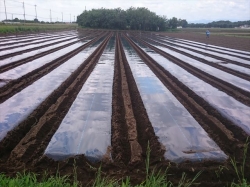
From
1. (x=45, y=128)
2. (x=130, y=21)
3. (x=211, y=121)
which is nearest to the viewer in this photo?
(x=45, y=128)

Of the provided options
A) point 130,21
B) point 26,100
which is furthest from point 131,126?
point 130,21

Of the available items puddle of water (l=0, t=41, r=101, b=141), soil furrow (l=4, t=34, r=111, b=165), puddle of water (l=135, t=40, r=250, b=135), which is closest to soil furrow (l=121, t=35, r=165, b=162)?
soil furrow (l=4, t=34, r=111, b=165)

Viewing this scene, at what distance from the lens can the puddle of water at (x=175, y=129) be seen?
4.68m

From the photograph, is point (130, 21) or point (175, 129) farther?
point (130, 21)

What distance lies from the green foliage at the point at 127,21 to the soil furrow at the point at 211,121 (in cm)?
5574

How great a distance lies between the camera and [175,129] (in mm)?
5688

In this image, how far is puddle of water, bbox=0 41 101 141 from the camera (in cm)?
574

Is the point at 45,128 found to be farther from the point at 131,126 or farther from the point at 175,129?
the point at 175,129

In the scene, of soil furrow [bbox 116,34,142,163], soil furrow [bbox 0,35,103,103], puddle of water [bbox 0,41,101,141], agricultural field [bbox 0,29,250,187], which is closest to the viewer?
agricultural field [bbox 0,29,250,187]

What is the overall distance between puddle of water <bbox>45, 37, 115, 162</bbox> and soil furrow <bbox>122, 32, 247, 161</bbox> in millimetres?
2060

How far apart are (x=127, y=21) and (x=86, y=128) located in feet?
202

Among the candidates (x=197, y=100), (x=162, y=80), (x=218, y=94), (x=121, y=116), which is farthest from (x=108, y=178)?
(x=162, y=80)

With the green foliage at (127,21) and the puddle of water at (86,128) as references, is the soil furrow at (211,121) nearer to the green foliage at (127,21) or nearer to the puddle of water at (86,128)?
the puddle of water at (86,128)

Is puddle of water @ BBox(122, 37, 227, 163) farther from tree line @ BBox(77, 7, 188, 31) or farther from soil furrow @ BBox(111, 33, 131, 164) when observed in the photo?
tree line @ BBox(77, 7, 188, 31)
